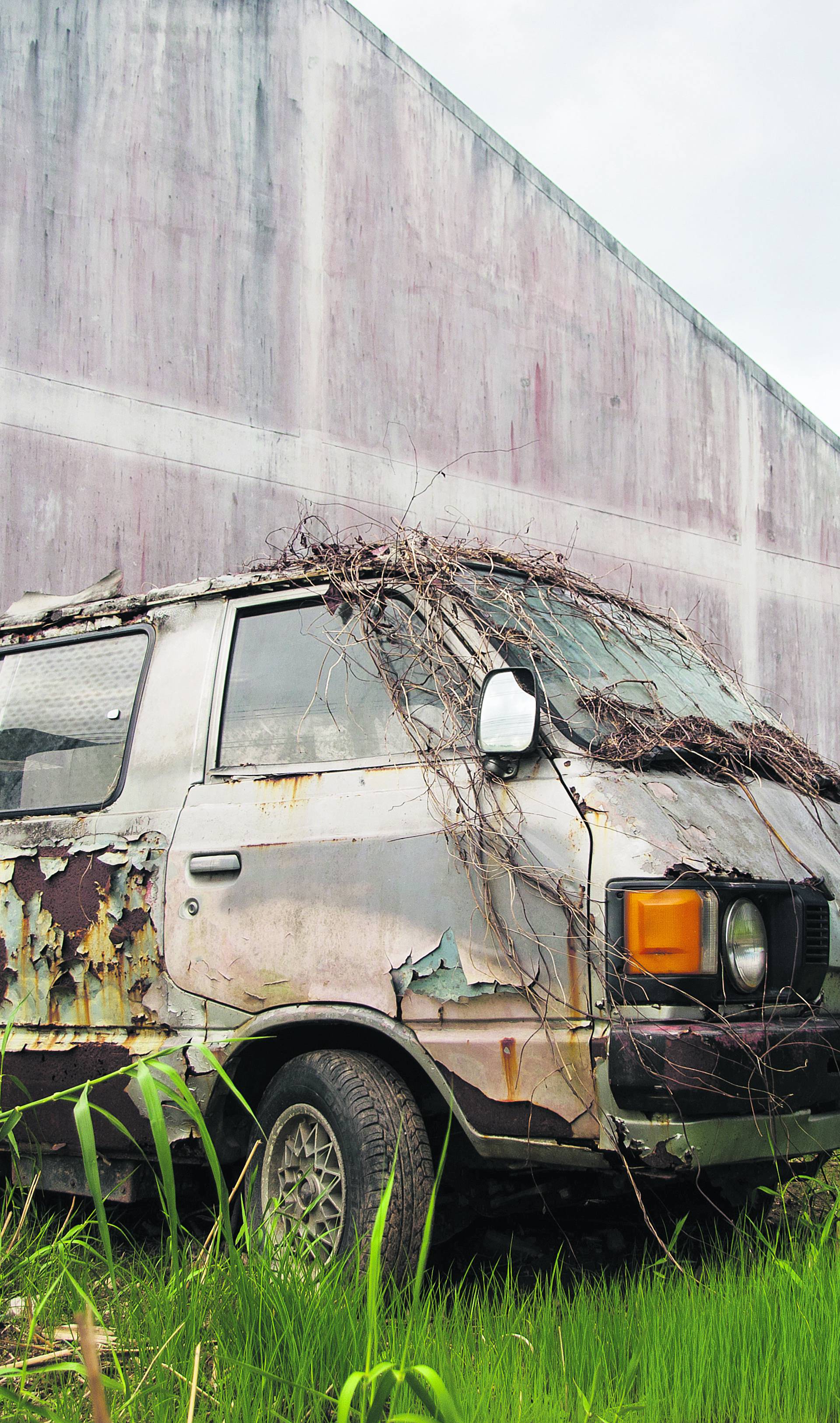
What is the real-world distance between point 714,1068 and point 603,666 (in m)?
1.21

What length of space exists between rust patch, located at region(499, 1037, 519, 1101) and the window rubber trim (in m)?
1.54

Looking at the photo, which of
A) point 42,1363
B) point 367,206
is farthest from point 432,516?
→ point 42,1363

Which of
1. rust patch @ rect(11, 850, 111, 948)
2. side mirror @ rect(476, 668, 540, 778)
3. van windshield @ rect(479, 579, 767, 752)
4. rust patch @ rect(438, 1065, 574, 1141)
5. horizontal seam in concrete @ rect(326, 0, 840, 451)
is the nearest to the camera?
rust patch @ rect(438, 1065, 574, 1141)

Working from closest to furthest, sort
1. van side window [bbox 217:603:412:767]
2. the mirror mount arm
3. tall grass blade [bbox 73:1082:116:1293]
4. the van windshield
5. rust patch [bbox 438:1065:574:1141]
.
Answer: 1. tall grass blade [bbox 73:1082:116:1293]
2. rust patch [bbox 438:1065:574:1141]
3. the mirror mount arm
4. the van windshield
5. van side window [bbox 217:603:412:767]

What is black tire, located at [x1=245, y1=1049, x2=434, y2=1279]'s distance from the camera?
278 centimetres

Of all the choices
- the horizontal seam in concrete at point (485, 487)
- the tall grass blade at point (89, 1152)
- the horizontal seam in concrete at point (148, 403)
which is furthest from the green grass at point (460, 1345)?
the horizontal seam in concrete at point (148, 403)

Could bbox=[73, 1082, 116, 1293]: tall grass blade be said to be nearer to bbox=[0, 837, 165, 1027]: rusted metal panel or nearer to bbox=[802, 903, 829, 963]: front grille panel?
bbox=[0, 837, 165, 1027]: rusted metal panel

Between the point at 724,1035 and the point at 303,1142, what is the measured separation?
1114 mm

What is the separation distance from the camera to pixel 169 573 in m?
9.62

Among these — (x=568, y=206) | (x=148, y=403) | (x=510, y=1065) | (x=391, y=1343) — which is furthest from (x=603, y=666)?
(x=568, y=206)

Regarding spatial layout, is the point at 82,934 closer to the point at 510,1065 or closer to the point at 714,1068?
the point at 510,1065

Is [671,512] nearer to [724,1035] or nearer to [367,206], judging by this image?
[367,206]

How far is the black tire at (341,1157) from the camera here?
2.78 metres

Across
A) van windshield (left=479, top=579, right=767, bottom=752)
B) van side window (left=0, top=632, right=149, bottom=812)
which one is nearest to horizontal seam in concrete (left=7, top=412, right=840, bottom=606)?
van windshield (left=479, top=579, right=767, bottom=752)
